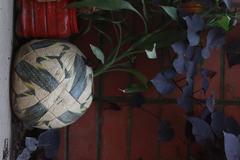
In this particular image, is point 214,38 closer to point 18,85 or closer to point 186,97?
point 186,97

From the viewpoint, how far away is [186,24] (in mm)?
1077

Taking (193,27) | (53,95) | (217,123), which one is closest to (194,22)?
(193,27)

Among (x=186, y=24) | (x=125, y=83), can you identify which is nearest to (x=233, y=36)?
(x=186, y=24)

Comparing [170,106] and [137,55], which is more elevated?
[137,55]

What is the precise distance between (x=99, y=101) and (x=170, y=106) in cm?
19

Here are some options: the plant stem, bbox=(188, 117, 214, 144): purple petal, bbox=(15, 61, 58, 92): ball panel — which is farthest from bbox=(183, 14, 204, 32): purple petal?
bbox=(15, 61, 58, 92): ball panel

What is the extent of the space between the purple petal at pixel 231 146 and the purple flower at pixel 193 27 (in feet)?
0.71

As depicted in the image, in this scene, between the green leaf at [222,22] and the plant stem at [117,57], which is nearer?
the green leaf at [222,22]

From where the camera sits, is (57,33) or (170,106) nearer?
(57,33)

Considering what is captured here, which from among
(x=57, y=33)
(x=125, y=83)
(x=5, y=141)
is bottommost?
(x=5, y=141)

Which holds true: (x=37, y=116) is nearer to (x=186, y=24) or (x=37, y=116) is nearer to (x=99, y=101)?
(x=99, y=101)

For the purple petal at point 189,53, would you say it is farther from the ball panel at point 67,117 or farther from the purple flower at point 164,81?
the ball panel at point 67,117

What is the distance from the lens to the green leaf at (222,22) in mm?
1036

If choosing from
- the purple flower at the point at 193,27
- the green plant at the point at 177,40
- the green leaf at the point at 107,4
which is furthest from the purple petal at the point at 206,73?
the green leaf at the point at 107,4
